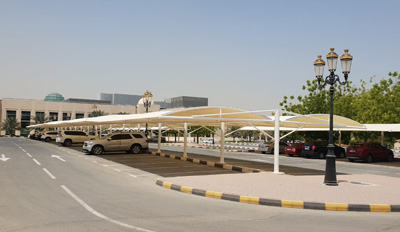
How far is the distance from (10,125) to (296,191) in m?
110

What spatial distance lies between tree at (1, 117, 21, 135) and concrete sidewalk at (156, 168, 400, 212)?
105 meters

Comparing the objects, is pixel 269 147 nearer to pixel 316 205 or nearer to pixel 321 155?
pixel 321 155

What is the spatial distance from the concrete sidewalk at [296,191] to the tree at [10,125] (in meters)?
105

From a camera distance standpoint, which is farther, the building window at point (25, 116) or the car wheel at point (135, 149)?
the building window at point (25, 116)

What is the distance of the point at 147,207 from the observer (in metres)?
9.15

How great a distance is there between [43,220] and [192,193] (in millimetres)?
5015

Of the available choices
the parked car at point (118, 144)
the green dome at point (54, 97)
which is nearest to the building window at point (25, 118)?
the green dome at point (54, 97)

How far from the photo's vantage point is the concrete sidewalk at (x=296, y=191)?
382 inches

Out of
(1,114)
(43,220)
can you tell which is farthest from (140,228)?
(1,114)

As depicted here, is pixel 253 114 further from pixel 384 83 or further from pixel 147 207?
pixel 384 83

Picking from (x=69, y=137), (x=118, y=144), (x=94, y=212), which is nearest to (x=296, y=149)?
(x=118, y=144)

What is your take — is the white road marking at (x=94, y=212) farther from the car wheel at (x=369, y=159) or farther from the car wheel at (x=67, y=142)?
the car wheel at (x=67, y=142)

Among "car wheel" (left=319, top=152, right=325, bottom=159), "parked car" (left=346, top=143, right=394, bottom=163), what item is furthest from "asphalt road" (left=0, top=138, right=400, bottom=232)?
"car wheel" (left=319, top=152, right=325, bottom=159)

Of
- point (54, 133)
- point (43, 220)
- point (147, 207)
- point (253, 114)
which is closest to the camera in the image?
point (43, 220)
